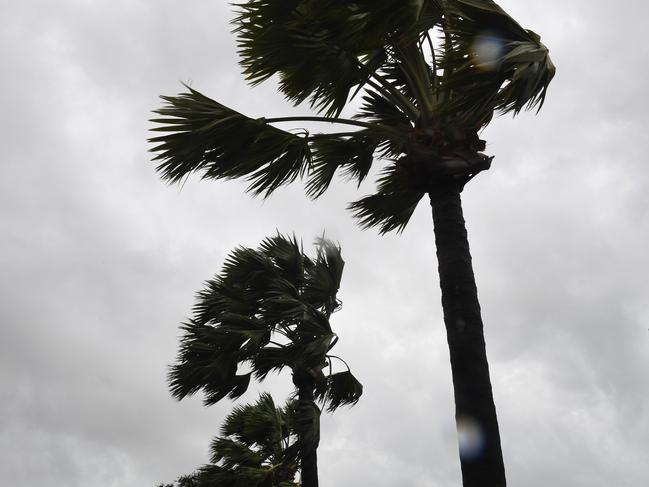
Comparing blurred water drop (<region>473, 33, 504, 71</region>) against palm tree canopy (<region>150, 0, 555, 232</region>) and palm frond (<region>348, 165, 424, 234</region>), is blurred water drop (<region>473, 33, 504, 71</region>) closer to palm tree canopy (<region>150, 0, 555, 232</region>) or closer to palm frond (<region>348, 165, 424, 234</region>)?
palm tree canopy (<region>150, 0, 555, 232</region>)

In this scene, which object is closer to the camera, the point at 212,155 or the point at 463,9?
the point at 463,9

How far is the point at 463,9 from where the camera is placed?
502cm

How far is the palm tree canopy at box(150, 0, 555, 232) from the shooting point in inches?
196

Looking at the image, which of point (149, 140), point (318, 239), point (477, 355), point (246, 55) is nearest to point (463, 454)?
point (477, 355)

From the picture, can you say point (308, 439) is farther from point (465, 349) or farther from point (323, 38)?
point (323, 38)

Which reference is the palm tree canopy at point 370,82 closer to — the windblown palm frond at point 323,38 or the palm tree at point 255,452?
the windblown palm frond at point 323,38

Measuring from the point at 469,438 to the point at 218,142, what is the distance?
11.0 ft

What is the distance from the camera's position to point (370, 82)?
630cm

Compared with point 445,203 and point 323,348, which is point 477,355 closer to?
point 445,203

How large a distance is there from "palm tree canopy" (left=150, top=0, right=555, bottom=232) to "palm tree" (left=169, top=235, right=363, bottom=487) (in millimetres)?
3951

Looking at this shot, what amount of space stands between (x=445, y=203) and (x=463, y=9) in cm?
172

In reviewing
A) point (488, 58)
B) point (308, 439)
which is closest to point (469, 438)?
point (488, 58)

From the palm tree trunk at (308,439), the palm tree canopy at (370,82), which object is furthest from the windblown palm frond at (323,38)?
the palm tree trunk at (308,439)

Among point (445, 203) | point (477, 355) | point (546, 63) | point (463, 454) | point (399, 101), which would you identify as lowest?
point (463, 454)
